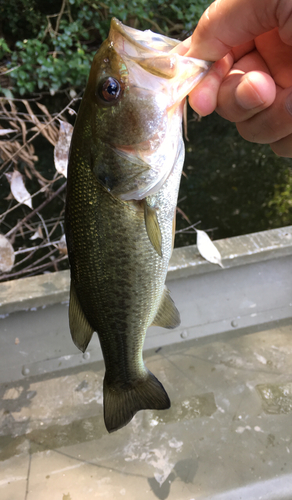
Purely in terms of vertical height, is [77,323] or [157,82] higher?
[157,82]

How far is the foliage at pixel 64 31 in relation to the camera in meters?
5.14

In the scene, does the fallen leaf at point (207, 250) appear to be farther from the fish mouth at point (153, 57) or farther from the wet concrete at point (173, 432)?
the fish mouth at point (153, 57)

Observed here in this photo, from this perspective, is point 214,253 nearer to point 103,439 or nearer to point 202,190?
point 103,439

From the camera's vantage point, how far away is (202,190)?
5.67m

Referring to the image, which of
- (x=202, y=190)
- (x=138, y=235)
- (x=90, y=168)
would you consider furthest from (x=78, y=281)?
(x=202, y=190)

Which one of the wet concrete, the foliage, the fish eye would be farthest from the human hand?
the foliage

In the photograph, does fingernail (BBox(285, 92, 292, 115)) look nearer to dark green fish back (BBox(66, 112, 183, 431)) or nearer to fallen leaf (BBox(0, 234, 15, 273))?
dark green fish back (BBox(66, 112, 183, 431))

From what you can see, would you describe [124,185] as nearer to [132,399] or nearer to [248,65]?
[248,65]

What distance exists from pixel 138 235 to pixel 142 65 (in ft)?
1.55

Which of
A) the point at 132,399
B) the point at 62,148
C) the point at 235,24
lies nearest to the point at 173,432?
the point at 132,399

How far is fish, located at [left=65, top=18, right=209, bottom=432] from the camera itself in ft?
2.99

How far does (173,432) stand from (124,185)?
1.60 m

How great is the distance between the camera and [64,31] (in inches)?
217

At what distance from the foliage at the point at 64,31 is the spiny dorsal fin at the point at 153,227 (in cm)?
446
